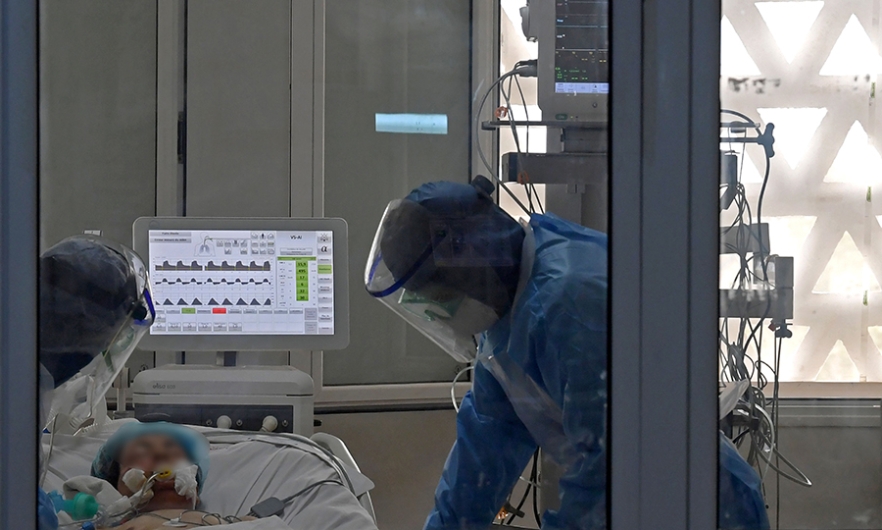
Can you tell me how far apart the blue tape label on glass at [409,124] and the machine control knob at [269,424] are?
1.04 metres

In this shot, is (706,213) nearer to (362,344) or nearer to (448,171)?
(448,171)

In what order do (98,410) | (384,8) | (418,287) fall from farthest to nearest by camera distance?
(384,8)
(98,410)
(418,287)

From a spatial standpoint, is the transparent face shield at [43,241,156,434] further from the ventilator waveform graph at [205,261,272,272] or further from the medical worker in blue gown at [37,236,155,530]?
the ventilator waveform graph at [205,261,272,272]

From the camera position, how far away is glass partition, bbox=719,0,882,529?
993 mm

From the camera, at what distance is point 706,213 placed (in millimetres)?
925

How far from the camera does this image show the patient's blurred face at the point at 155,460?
4.95 ft

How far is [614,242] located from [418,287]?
50cm

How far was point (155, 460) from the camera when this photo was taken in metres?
1.58

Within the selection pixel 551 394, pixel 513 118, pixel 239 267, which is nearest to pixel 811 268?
pixel 551 394

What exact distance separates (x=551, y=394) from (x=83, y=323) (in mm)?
822

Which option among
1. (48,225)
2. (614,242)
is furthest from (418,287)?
(48,225)

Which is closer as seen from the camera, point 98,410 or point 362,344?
point 98,410

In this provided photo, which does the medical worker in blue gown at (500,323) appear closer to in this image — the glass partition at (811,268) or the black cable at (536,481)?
the black cable at (536,481)
